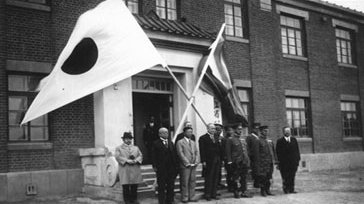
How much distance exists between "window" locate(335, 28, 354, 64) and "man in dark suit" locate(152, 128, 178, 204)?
14331 mm

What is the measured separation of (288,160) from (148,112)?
4.72 metres

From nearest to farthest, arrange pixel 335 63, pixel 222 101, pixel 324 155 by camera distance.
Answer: pixel 222 101
pixel 324 155
pixel 335 63

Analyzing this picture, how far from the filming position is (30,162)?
1159cm

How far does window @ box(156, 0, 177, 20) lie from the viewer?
1517 centimetres

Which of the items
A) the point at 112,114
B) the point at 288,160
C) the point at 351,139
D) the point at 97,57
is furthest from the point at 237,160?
the point at 351,139

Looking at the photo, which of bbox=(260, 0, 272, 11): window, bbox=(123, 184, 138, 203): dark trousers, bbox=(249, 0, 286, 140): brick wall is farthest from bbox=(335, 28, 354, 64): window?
bbox=(123, 184, 138, 203): dark trousers

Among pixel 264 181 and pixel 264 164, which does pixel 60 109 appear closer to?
pixel 264 164

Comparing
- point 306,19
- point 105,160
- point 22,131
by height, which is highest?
point 306,19

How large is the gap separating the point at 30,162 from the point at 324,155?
12991mm

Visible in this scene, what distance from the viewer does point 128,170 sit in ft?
33.4

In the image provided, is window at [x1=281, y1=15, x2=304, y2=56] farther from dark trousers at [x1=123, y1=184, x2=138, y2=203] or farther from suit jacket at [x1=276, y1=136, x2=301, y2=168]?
dark trousers at [x1=123, y1=184, x2=138, y2=203]

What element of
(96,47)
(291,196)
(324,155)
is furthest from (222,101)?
(324,155)

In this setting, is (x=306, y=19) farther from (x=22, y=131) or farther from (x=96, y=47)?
(x=22, y=131)

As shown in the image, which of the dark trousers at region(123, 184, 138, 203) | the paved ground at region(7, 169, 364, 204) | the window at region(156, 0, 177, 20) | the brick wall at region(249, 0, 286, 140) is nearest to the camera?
the dark trousers at region(123, 184, 138, 203)
